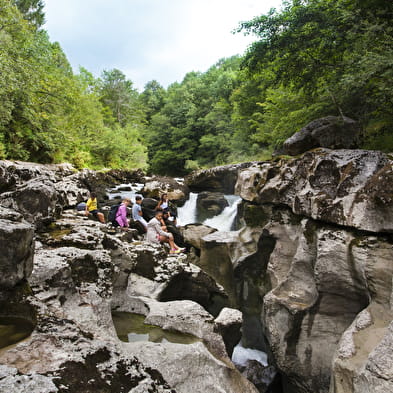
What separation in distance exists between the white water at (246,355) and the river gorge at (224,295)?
1.4 inches

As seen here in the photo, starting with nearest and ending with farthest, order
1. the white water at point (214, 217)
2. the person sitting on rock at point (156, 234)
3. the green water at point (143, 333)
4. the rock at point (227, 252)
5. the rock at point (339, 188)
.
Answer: the green water at point (143, 333)
the rock at point (339, 188)
the person sitting on rock at point (156, 234)
the rock at point (227, 252)
the white water at point (214, 217)

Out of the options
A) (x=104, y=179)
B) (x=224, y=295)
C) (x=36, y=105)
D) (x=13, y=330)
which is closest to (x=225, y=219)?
(x=224, y=295)

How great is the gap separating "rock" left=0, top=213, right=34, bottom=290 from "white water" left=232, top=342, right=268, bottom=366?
16.9 ft

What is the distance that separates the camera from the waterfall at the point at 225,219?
12070 mm

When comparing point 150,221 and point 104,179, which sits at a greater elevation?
point 104,179

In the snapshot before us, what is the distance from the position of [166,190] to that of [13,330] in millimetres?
12881

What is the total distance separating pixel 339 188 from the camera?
4.66 metres

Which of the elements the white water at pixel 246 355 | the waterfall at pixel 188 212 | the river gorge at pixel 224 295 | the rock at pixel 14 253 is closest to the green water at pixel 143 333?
the river gorge at pixel 224 295

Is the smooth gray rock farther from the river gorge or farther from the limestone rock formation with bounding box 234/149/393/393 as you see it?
the limestone rock formation with bounding box 234/149/393/393

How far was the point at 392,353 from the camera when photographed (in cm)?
272

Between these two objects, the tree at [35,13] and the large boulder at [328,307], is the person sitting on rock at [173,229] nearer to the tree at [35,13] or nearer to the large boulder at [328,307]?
the large boulder at [328,307]

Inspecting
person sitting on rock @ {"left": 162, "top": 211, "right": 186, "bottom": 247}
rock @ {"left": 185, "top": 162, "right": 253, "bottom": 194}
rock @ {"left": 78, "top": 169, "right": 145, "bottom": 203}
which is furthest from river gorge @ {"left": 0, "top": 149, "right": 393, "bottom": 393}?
rock @ {"left": 185, "top": 162, "right": 253, "bottom": 194}

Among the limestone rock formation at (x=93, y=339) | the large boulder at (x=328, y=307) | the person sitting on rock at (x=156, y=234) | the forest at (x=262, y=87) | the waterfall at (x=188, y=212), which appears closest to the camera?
the limestone rock formation at (x=93, y=339)

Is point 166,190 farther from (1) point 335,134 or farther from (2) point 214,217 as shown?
(1) point 335,134
